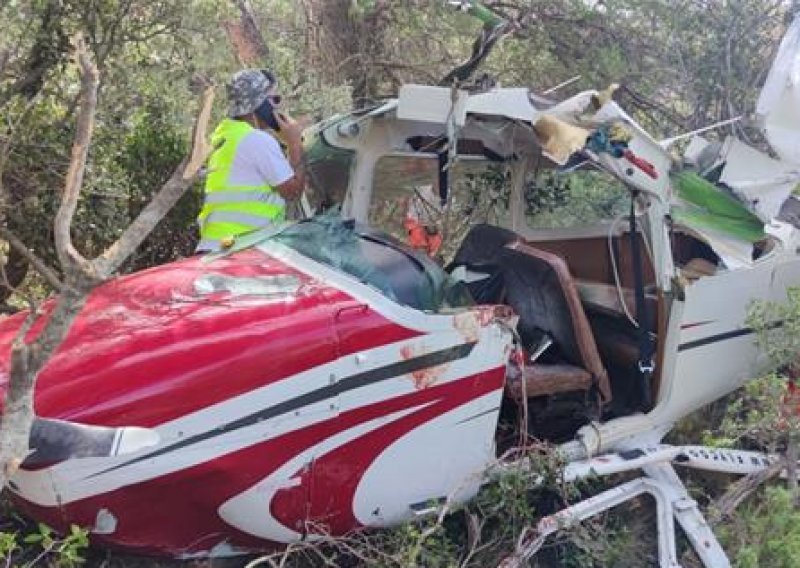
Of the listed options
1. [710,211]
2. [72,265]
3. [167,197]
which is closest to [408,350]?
[167,197]

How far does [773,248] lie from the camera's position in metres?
5.16

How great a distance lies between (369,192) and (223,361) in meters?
2.19

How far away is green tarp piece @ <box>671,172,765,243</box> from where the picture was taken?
438 centimetres

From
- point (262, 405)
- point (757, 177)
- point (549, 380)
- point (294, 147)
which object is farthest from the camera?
point (294, 147)

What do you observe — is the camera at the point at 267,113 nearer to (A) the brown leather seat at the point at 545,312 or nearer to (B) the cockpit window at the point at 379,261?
(B) the cockpit window at the point at 379,261

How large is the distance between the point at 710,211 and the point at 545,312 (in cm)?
93

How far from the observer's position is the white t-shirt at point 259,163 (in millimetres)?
4824

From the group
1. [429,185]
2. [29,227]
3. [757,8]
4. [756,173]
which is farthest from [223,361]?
[757,8]

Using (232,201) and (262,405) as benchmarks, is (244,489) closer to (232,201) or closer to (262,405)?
(262,405)

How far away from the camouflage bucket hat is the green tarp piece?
225cm

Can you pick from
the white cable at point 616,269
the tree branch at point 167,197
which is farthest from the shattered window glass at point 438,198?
the tree branch at point 167,197

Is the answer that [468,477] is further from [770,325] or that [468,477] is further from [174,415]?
[770,325]

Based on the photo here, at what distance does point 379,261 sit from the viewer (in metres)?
4.02

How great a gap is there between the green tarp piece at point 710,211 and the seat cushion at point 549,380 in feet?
2.84
